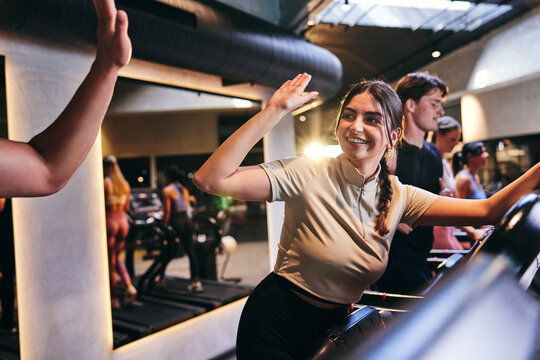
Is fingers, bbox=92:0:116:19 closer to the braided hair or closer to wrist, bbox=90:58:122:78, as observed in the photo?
wrist, bbox=90:58:122:78

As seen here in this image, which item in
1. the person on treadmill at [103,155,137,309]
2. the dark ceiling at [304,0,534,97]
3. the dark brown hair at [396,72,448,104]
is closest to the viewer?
the dark brown hair at [396,72,448,104]

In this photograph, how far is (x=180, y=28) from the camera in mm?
2770

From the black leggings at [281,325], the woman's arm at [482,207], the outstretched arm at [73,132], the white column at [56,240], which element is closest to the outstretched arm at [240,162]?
the black leggings at [281,325]

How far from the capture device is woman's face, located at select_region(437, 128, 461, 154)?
3573 mm

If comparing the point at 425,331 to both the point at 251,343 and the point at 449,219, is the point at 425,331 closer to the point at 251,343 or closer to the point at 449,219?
the point at 251,343

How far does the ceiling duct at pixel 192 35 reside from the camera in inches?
86.3

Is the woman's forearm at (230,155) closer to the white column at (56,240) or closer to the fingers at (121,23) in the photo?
the fingers at (121,23)

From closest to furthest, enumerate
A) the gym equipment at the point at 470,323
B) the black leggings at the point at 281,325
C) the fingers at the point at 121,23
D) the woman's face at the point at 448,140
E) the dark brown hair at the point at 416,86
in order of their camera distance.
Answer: the gym equipment at the point at 470,323 → the fingers at the point at 121,23 → the black leggings at the point at 281,325 → the dark brown hair at the point at 416,86 → the woman's face at the point at 448,140

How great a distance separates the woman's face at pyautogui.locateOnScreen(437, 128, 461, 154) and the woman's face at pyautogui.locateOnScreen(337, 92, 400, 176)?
2.55 meters

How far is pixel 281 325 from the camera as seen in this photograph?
4.17 feet

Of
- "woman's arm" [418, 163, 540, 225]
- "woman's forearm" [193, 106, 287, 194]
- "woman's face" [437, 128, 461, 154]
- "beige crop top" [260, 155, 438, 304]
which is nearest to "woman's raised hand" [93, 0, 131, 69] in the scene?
"woman's forearm" [193, 106, 287, 194]

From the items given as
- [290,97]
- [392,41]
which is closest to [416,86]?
[290,97]

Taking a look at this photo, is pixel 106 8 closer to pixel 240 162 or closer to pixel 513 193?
pixel 240 162

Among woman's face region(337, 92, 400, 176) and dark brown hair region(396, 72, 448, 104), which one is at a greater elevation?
dark brown hair region(396, 72, 448, 104)
